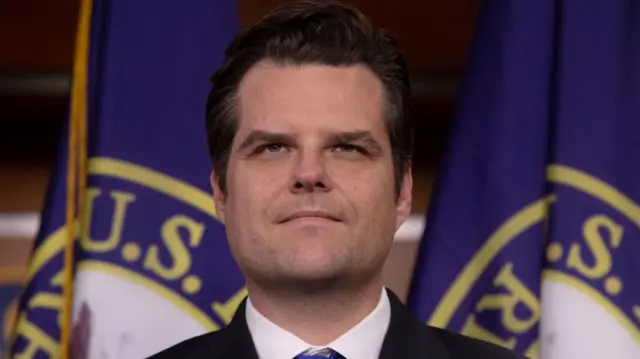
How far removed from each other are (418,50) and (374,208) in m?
0.70

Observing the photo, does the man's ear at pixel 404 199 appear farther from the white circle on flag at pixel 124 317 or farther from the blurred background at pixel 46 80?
the blurred background at pixel 46 80

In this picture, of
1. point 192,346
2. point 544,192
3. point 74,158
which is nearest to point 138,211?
point 74,158

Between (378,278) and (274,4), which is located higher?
(274,4)

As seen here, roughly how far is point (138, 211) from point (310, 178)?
1.31ft

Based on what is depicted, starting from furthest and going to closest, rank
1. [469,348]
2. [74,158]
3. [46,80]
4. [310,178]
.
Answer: [46,80], [74,158], [469,348], [310,178]

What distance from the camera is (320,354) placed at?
938 millimetres

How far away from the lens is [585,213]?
1230mm

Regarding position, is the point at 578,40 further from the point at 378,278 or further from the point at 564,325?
the point at 378,278

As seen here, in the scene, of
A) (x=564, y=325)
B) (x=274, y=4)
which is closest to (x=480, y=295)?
(x=564, y=325)

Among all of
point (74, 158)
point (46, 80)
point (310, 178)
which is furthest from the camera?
point (46, 80)

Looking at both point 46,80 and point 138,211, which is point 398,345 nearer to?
point 138,211

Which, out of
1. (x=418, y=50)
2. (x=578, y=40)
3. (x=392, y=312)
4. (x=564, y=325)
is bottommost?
(x=564, y=325)

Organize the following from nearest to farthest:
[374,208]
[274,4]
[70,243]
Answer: [374,208] → [70,243] → [274,4]

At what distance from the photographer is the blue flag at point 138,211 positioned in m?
1.21
